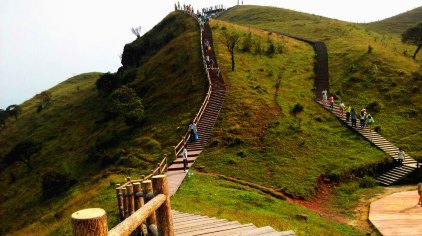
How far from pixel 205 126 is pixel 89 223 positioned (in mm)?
34671

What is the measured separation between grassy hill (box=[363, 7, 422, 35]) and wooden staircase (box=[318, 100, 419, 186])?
61626 mm

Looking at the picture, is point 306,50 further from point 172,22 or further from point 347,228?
point 347,228

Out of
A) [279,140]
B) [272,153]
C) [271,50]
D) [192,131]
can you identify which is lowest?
[272,153]

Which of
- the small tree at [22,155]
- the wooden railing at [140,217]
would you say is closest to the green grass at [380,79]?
the wooden railing at [140,217]

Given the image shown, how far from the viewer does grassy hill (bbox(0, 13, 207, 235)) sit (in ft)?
100.0

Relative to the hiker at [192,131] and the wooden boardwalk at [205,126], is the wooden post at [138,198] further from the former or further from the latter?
the hiker at [192,131]

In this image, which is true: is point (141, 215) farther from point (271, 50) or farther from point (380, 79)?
point (271, 50)

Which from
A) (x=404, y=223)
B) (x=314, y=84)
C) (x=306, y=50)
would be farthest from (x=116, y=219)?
(x=306, y=50)

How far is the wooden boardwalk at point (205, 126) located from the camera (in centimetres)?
2804

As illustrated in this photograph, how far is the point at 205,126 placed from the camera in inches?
1516

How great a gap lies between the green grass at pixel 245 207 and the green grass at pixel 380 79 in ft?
55.8

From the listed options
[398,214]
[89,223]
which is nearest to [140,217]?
[89,223]

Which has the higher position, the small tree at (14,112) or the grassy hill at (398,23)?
the grassy hill at (398,23)

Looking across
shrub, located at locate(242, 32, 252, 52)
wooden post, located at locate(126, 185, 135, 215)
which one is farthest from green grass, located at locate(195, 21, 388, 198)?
wooden post, located at locate(126, 185, 135, 215)
